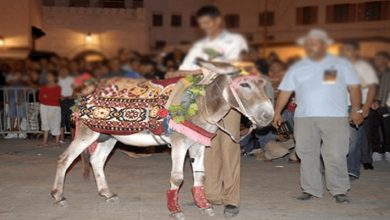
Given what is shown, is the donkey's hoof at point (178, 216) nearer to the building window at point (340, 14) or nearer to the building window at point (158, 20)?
the building window at point (158, 20)

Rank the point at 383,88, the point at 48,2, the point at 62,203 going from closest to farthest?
the point at 48,2, the point at 62,203, the point at 383,88

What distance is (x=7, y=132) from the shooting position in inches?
513

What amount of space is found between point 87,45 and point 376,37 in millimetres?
3675

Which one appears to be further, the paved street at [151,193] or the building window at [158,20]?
the building window at [158,20]

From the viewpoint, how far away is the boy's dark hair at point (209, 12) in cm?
592

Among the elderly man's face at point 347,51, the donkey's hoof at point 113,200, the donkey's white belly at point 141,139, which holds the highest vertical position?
the elderly man's face at point 347,51

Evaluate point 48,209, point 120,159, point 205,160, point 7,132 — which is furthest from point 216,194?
point 7,132

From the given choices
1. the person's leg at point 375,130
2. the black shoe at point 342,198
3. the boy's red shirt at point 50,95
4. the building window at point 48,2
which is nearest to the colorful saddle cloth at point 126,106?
the building window at point 48,2

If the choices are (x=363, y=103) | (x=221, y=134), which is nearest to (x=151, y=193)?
(x=221, y=134)

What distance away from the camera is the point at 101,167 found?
23.1ft

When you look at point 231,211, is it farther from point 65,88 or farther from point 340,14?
point 65,88

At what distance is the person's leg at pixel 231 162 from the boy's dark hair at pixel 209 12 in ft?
3.58

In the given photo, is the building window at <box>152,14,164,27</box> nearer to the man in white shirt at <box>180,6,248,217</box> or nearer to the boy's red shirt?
the man in white shirt at <box>180,6,248,217</box>

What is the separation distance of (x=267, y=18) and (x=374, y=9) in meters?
1.82
